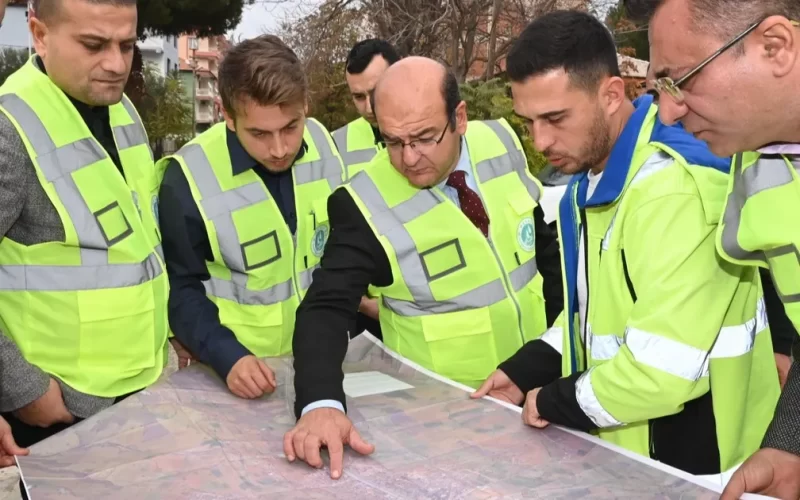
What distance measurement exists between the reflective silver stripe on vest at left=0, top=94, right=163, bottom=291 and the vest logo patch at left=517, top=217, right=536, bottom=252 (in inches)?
50.0

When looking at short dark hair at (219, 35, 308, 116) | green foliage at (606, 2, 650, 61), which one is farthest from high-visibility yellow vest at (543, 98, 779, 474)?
green foliage at (606, 2, 650, 61)

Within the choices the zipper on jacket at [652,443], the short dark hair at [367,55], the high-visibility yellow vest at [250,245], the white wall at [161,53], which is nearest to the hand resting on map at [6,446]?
the high-visibility yellow vest at [250,245]

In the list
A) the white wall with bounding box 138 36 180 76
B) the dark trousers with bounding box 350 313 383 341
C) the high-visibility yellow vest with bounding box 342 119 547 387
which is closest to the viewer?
the high-visibility yellow vest with bounding box 342 119 547 387

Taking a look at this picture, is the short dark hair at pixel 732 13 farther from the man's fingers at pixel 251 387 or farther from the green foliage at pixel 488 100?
the green foliage at pixel 488 100

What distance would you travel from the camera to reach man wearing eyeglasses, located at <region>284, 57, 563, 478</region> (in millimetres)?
2553

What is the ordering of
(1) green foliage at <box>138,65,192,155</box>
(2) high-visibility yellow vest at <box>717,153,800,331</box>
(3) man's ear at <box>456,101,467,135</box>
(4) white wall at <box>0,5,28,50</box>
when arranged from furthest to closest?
(4) white wall at <box>0,5,28,50</box>
(1) green foliage at <box>138,65,192,155</box>
(3) man's ear at <box>456,101,467,135</box>
(2) high-visibility yellow vest at <box>717,153,800,331</box>

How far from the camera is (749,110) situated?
1650 millimetres

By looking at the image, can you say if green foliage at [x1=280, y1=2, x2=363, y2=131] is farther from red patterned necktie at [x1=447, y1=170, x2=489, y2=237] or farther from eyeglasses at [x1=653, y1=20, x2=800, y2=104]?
eyeglasses at [x1=653, y1=20, x2=800, y2=104]

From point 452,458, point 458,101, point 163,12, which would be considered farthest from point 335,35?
point 452,458

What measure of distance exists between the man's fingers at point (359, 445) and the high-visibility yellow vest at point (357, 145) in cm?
293

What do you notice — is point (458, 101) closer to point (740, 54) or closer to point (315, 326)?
point (315, 326)

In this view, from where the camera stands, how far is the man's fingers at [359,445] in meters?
2.01

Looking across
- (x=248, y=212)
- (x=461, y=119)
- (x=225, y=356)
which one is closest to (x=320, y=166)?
(x=248, y=212)

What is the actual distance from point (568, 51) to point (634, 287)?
0.72m
